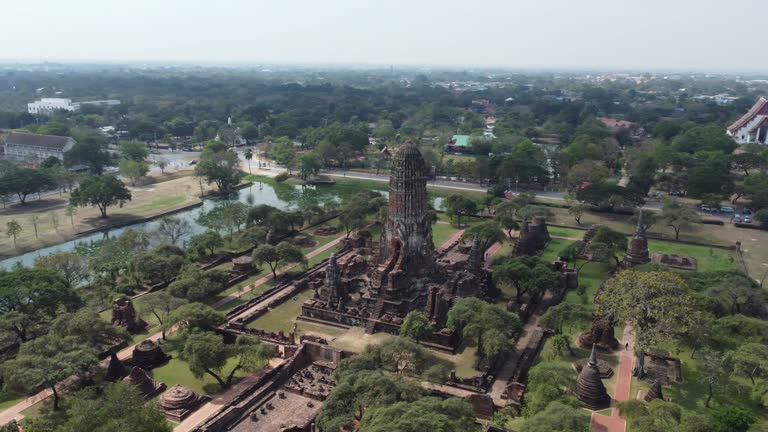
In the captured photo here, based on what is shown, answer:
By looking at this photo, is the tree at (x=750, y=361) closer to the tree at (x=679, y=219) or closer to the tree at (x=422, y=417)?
the tree at (x=422, y=417)

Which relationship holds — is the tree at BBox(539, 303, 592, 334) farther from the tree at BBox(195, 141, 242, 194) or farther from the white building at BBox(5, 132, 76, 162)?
the white building at BBox(5, 132, 76, 162)

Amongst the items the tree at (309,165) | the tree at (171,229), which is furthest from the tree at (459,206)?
the tree at (309,165)

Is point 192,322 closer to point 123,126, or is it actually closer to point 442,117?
point 123,126

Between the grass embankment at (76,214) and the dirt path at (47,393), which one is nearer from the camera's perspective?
the dirt path at (47,393)

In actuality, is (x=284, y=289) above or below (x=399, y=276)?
below

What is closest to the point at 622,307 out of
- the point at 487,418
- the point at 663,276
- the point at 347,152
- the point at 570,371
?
the point at 663,276

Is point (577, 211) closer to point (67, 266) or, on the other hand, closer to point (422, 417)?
point (422, 417)
